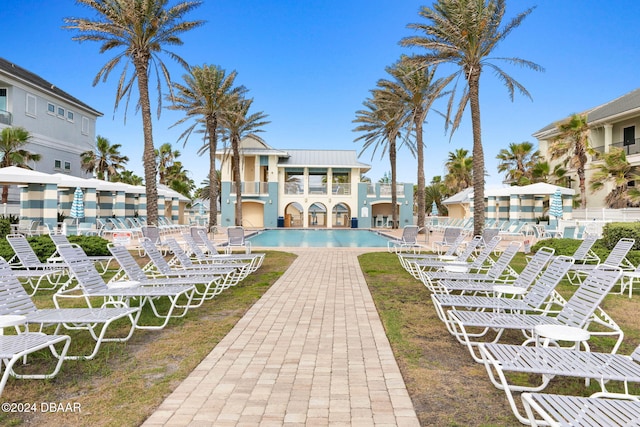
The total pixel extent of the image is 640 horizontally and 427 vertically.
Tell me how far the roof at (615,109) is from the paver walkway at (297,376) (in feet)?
89.2

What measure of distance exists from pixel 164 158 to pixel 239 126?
19.4 meters

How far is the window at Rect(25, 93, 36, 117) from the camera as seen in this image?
28.5m

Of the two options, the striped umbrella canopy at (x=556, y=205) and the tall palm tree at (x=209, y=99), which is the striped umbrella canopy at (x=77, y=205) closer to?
the tall palm tree at (x=209, y=99)

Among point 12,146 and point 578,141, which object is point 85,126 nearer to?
point 12,146

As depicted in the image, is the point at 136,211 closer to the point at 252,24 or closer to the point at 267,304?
the point at 252,24

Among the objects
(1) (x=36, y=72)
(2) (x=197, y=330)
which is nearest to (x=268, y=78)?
(1) (x=36, y=72)

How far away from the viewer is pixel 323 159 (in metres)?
39.0

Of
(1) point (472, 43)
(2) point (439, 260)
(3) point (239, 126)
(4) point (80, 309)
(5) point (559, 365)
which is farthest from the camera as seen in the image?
(3) point (239, 126)

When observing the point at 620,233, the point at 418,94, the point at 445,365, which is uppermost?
the point at 418,94

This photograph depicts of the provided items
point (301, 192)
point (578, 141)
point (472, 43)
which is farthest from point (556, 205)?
point (301, 192)

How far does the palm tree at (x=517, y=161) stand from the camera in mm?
34500

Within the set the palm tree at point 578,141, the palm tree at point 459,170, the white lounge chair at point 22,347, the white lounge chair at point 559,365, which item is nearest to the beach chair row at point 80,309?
the white lounge chair at point 22,347

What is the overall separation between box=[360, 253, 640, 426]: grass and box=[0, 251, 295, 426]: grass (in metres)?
2.06

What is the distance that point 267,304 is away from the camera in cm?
732
